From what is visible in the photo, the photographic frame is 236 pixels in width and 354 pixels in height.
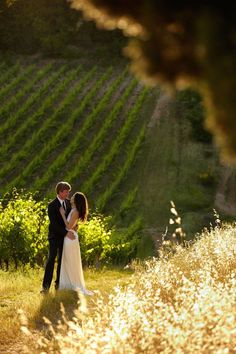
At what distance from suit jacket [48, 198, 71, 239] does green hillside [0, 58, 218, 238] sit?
12.2m

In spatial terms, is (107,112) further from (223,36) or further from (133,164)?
(223,36)

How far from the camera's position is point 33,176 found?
93.0ft

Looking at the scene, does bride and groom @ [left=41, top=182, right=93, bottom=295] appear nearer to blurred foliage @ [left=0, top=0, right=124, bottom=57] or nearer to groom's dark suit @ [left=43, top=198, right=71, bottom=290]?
groom's dark suit @ [left=43, top=198, right=71, bottom=290]

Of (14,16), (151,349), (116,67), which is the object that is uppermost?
(14,16)

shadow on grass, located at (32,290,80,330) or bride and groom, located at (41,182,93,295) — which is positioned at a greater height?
bride and groom, located at (41,182,93,295)

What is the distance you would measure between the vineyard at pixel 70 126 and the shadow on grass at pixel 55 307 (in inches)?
577

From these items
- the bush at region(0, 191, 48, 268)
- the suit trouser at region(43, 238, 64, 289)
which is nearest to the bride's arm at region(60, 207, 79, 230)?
the suit trouser at region(43, 238, 64, 289)

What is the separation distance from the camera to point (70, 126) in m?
33.3

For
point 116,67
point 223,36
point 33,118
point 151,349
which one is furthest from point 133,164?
point 223,36

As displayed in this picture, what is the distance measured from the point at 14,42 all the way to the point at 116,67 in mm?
7584

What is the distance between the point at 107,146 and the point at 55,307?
2306cm

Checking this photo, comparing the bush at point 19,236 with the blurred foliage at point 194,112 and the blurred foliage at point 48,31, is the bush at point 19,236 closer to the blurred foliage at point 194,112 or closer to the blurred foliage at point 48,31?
the blurred foliage at point 194,112

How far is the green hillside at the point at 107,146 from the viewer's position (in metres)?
26.3

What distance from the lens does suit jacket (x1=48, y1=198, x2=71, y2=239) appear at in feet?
35.0
